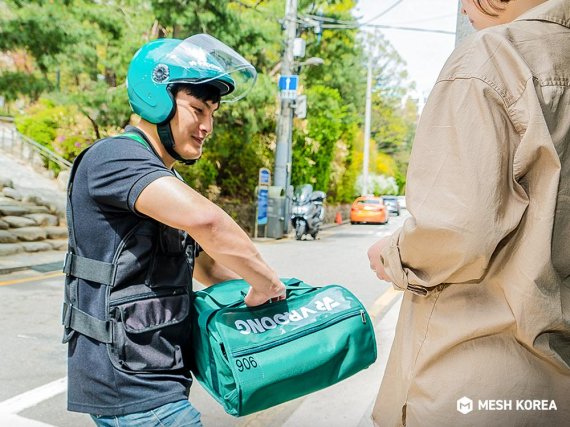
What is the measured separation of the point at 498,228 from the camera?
3.94 feet

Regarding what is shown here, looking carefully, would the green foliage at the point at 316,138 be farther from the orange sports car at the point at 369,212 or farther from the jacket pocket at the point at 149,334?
the jacket pocket at the point at 149,334

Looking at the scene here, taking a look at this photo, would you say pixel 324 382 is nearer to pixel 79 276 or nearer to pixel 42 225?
pixel 79 276

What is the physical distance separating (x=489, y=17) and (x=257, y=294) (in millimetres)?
971

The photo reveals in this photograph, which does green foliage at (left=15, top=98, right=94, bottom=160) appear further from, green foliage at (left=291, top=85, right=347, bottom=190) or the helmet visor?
the helmet visor

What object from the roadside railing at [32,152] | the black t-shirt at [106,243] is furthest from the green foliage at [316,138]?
the black t-shirt at [106,243]

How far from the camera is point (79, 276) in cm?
161

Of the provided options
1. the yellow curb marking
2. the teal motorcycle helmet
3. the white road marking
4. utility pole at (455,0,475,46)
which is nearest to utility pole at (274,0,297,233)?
the yellow curb marking

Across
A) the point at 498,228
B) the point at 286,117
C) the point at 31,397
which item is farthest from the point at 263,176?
the point at 498,228

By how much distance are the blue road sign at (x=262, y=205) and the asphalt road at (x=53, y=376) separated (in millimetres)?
8835

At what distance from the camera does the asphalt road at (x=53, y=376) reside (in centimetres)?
385

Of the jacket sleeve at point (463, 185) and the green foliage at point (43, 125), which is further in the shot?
the green foliage at point (43, 125)

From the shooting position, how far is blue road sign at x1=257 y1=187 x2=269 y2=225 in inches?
703

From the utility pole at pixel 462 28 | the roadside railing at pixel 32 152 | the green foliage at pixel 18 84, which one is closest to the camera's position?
the utility pole at pixel 462 28

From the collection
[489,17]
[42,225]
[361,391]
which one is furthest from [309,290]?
[42,225]
